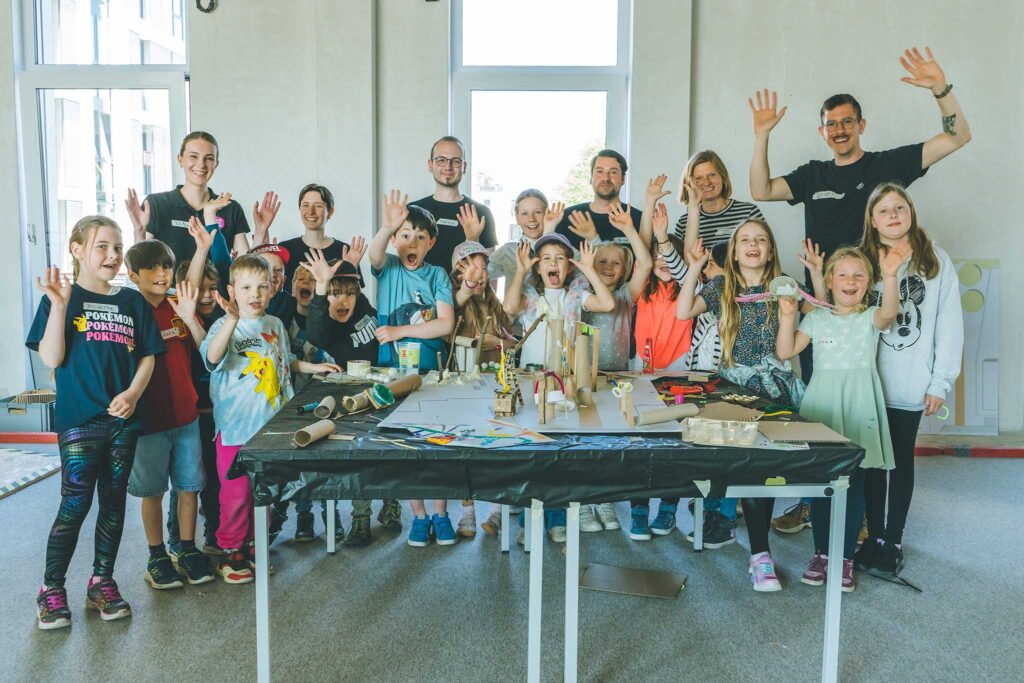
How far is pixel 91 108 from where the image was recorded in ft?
17.6

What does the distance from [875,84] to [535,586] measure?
4.28 meters

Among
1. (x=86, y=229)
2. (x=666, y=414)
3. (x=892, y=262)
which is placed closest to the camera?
(x=666, y=414)

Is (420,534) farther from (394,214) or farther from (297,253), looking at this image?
(297,253)

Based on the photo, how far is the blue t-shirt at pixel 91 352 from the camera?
2422 millimetres

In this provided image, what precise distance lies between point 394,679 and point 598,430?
2.91ft

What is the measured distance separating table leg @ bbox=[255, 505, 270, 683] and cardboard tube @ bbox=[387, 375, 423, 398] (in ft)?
2.26

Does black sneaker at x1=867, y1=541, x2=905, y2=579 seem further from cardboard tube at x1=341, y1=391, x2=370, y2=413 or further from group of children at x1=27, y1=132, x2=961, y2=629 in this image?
cardboard tube at x1=341, y1=391, x2=370, y2=413

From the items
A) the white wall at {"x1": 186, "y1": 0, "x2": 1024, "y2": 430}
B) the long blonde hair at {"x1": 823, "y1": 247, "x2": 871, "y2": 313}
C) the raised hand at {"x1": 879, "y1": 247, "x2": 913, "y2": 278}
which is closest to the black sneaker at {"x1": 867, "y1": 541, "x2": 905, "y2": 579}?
the long blonde hair at {"x1": 823, "y1": 247, "x2": 871, "y2": 313}

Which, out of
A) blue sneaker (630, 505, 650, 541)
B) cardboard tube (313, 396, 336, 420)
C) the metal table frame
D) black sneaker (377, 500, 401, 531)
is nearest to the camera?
the metal table frame

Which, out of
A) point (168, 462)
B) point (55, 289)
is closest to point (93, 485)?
point (168, 462)

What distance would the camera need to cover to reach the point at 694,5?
4984mm

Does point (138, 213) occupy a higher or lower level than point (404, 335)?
higher

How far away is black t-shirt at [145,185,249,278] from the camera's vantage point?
362cm

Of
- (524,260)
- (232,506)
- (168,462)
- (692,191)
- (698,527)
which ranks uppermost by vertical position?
(692,191)
